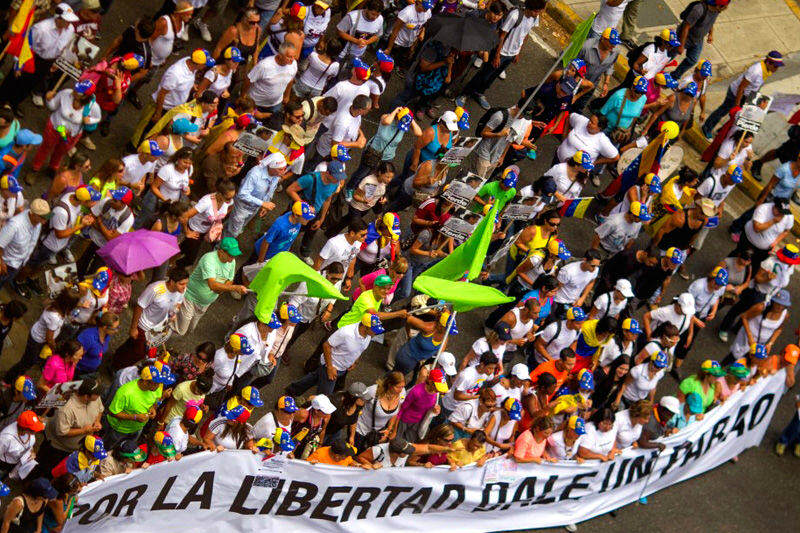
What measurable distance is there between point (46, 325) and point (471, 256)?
4589mm

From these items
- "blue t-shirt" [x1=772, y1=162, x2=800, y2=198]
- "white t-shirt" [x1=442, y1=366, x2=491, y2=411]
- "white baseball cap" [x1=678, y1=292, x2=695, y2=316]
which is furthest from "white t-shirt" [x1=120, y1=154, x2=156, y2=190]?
"blue t-shirt" [x1=772, y1=162, x2=800, y2=198]

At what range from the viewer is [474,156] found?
17.6 m

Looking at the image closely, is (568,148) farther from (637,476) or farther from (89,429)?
(89,429)

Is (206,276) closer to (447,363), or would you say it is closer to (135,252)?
(135,252)

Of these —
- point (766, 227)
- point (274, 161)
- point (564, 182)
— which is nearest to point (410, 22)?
point (564, 182)

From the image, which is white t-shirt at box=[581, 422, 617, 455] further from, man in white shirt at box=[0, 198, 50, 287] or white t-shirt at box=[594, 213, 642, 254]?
man in white shirt at box=[0, 198, 50, 287]

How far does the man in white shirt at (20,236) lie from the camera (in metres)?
12.9

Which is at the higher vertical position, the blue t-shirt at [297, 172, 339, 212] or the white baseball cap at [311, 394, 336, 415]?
the blue t-shirt at [297, 172, 339, 212]

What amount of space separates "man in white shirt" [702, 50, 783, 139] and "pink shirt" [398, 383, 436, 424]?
8672mm

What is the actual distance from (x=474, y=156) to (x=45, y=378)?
23.5 feet

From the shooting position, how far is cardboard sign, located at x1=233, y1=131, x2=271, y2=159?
14.7 meters

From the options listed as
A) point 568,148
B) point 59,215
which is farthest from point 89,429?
point 568,148

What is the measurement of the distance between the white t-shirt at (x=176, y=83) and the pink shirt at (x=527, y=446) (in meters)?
5.49

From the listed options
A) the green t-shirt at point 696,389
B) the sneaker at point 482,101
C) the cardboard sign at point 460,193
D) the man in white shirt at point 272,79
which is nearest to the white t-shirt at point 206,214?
the man in white shirt at point 272,79
